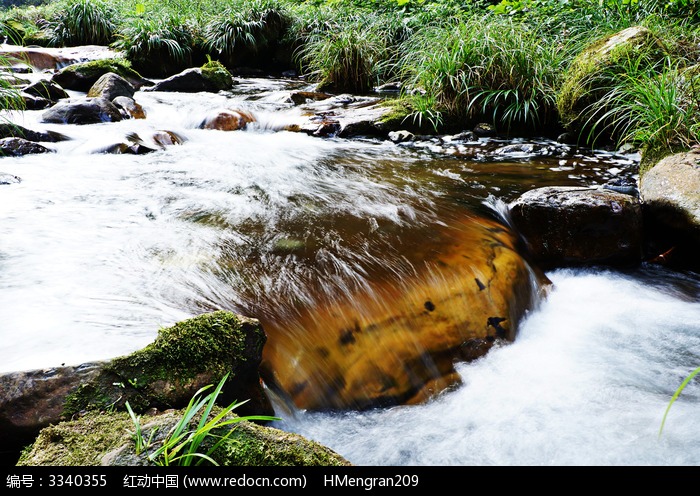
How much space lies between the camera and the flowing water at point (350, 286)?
76.9 inches

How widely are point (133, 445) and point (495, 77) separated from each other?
20.2ft

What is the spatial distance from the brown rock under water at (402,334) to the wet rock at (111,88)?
660cm

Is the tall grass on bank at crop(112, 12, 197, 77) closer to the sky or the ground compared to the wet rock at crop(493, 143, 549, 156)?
closer to the sky

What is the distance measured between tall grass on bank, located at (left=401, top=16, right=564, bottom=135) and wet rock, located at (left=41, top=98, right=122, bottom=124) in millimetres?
4496

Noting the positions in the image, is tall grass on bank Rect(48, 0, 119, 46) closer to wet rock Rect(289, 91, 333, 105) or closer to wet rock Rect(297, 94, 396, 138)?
wet rock Rect(289, 91, 333, 105)

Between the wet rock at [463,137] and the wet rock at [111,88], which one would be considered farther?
the wet rock at [111,88]

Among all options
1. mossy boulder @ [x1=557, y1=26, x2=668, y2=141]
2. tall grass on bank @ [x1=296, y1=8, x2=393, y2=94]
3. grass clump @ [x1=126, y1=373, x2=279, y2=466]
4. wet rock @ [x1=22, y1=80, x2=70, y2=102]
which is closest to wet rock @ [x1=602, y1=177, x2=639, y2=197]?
mossy boulder @ [x1=557, y1=26, x2=668, y2=141]

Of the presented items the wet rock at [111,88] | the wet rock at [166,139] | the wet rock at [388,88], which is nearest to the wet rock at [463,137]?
the wet rock at [388,88]

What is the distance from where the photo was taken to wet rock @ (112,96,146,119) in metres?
7.04

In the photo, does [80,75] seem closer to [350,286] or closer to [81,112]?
[81,112]

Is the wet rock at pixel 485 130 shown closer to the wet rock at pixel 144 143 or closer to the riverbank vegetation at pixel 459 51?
the riverbank vegetation at pixel 459 51

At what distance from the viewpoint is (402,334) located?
7.94 feet

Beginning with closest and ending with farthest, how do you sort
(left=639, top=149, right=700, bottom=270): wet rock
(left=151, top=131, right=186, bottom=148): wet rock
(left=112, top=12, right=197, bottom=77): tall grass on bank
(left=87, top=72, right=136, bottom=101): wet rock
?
1. (left=639, top=149, right=700, bottom=270): wet rock
2. (left=151, top=131, right=186, bottom=148): wet rock
3. (left=87, top=72, right=136, bottom=101): wet rock
4. (left=112, top=12, right=197, bottom=77): tall grass on bank
